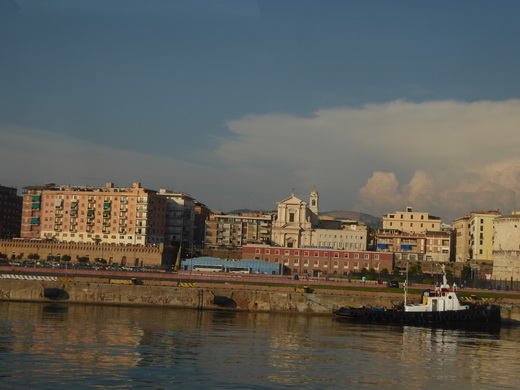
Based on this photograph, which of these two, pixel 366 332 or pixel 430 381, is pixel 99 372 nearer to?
pixel 430 381

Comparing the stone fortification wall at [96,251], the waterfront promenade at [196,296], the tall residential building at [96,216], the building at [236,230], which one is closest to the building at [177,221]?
the tall residential building at [96,216]

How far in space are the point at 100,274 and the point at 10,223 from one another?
316 ft

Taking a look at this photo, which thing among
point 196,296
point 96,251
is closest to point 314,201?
point 96,251

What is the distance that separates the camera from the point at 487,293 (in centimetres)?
9362

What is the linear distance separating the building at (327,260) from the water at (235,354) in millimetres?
62371

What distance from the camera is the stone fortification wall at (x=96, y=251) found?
14500cm

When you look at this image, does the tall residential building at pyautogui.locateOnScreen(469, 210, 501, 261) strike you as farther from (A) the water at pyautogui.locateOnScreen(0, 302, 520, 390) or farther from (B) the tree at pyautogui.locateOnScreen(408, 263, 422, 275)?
(A) the water at pyautogui.locateOnScreen(0, 302, 520, 390)

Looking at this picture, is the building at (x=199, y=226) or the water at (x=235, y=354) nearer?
the water at (x=235, y=354)

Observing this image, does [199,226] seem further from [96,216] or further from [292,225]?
[292,225]

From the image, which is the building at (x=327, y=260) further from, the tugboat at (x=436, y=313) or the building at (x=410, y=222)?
the tugboat at (x=436, y=313)

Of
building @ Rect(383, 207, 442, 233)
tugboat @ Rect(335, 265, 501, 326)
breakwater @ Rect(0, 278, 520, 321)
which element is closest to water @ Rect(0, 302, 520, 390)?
tugboat @ Rect(335, 265, 501, 326)

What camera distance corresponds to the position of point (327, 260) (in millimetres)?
136125

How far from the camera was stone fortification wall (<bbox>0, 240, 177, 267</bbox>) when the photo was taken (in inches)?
5709

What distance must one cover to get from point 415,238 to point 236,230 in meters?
39.7
